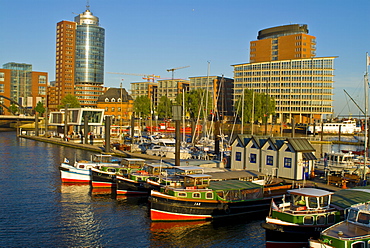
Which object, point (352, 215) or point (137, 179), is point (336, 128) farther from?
point (352, 215)

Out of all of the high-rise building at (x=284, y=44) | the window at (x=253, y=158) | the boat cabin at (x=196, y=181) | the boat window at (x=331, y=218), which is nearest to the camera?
the boat window at (x=331, y=218)

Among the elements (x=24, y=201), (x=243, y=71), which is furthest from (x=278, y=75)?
(x=24, y=201)

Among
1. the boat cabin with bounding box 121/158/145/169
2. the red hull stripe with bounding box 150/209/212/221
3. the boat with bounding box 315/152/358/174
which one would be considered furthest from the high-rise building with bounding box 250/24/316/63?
the red hull stripe with bounding box 150/209/212/221

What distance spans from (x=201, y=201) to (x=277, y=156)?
15250mm

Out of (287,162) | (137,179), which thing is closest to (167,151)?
(137,179)

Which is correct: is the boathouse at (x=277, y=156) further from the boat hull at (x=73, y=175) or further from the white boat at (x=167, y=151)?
the white boat at (x=167, y=151)

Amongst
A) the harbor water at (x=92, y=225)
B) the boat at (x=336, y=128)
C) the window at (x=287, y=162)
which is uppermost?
the boat at (x=336, y=128)

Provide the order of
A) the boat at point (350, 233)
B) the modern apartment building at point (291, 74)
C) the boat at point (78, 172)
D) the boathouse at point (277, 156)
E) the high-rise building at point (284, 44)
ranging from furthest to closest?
the high-rise building at point (284, 44)
the modern apartment building at point (291, 74)
the boat at point (78, 172)
the boathouse at point (277, 156)
the boat at point (350, 233)

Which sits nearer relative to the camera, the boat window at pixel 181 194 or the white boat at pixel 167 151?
the boat window at pixel 181 194

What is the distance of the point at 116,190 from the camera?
41406 mm

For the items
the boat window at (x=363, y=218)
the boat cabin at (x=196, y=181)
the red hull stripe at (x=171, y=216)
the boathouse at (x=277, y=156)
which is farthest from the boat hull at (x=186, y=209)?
the boat window at (x=363, y=218)

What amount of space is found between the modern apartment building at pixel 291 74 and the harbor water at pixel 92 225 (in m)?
130

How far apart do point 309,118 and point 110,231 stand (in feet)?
493

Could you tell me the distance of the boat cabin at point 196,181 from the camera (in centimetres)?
3158
